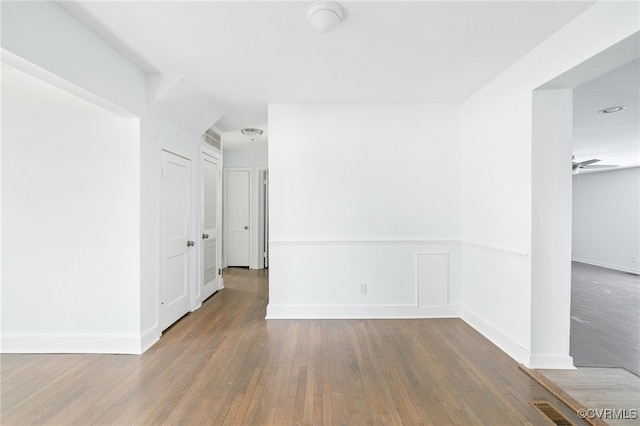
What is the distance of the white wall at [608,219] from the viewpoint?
6512 mm

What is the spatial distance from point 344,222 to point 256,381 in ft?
6.15

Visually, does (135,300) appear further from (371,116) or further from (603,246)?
(603,246)

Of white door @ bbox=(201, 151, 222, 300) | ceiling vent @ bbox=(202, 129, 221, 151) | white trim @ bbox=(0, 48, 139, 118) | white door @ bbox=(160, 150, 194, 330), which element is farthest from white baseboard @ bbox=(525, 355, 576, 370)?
ceiling vent @ bbox=(202, 129, 221, 151)

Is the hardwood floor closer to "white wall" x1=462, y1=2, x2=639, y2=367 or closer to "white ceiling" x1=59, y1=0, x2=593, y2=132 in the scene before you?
"white wall" x1=462, y1=2, x2=639, y2=367

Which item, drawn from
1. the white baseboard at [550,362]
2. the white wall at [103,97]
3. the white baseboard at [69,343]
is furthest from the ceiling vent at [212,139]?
the white baseboard at [550,362]

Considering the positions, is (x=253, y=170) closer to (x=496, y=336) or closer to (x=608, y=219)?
(x=496, y=336)

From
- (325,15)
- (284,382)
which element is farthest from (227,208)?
(325,15)

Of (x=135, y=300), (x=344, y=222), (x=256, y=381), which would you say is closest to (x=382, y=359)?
(x=256, y=381)

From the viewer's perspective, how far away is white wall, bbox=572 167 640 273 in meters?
6.51

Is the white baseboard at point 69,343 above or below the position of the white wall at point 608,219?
below

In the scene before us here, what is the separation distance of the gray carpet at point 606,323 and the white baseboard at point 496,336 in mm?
465

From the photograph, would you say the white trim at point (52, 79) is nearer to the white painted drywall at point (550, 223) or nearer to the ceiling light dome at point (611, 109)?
the white painted drywall at point (550, 223)

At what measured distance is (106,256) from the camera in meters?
2.53

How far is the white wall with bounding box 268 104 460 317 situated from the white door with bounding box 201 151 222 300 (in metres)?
1.15
